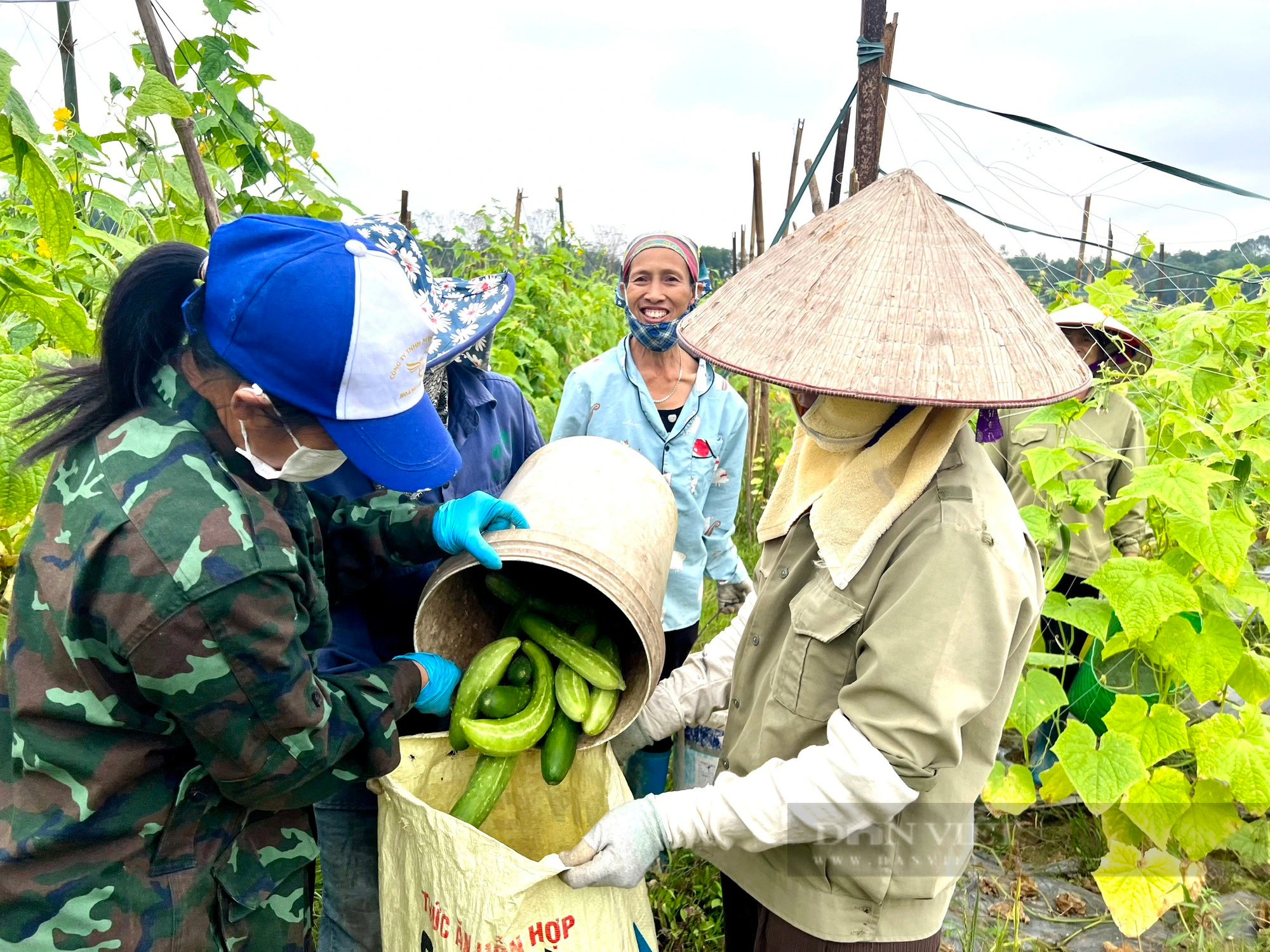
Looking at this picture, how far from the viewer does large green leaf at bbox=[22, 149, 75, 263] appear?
62.8 inches

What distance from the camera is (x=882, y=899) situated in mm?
1688

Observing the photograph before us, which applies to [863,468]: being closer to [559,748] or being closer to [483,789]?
[559,748]

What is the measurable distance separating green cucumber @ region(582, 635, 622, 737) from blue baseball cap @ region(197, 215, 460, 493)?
832 millimetres

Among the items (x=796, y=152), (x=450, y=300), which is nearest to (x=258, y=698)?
(x=450, y=300)

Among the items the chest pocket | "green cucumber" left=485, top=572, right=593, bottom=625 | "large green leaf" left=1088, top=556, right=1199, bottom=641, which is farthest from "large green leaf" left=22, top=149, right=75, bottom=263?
"large green leaf" left=1088, top=556, right=1199, bottom=641

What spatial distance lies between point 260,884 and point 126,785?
39cm

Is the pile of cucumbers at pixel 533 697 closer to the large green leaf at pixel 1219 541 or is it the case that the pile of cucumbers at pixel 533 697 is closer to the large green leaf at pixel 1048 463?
the large green leaf at pixel 1048 463

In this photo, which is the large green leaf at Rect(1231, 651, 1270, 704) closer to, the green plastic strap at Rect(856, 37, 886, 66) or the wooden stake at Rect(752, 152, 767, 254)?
the green plastic strap at Rect(856, 37, 886, 66)

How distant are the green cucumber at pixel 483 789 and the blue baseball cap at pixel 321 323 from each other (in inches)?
34.3

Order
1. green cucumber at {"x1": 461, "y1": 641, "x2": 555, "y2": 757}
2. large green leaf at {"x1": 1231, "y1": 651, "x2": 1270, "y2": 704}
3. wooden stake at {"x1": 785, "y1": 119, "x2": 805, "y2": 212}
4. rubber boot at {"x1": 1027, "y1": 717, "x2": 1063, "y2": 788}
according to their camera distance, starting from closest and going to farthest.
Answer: green cucumber at {"x1": 461, "y1": 641, "x2": 555, "y2": 757} → large green leaf at {"x1": 1231, "y1": 651, "x2": 1270, "y2": 704} → rubber boot at {"x1": 1027, "y1": 717, "x2": 1063, "y2": 788} → wooden stake at {"x1": 785, "y1": 119, "x2": 805, "y2": 212}

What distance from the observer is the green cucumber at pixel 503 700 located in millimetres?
2055

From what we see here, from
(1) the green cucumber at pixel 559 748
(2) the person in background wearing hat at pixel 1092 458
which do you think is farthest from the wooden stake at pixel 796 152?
(1) the green cucumber at pixel 559 748

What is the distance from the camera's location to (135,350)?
4.74 feet

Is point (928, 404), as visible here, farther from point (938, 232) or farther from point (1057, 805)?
point (1057, 805)
